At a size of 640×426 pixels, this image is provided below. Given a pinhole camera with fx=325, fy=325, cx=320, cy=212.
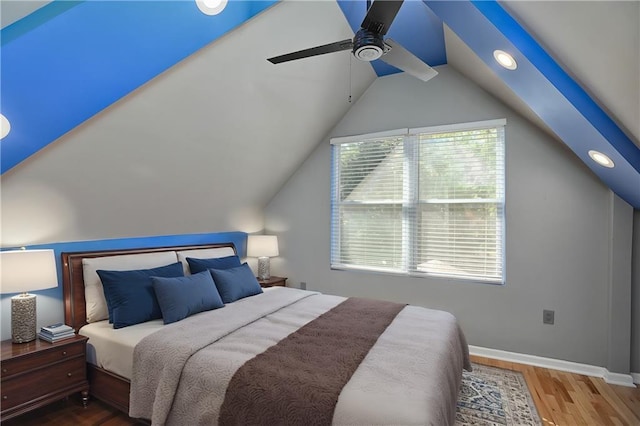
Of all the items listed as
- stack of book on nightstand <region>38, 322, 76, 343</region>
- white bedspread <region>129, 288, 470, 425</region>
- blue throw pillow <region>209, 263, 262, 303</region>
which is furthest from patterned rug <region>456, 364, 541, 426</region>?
stack of book on nightstand <region>38, 322, 76, 343</region>

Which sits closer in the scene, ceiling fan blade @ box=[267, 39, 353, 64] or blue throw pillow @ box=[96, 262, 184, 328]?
ceiling fan blade @ box=[267, 39, 353, 64]

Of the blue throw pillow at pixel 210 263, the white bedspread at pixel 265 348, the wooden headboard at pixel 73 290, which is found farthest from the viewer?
the blue throw pillow at pixel 210 263

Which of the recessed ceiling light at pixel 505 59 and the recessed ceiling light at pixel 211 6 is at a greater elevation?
the recessed ceiling light at pixel 211 6

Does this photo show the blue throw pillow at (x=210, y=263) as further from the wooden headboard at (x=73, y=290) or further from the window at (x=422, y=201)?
the window at (x=422, y=201)

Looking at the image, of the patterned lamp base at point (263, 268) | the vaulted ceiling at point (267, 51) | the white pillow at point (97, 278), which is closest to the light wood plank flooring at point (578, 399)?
the vaulted ceiling at point (267, 51)

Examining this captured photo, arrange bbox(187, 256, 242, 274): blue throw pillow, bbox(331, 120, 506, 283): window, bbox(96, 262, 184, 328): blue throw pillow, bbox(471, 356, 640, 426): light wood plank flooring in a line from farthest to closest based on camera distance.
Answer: bbox(331, 120, 506, 283): window < bbox(187, 256, 242, 274): blue throw pillow < bbox(96, 262, 184, 328): blue throw pillow < bbox(471, 356, 640, 426): light wood plank flooring

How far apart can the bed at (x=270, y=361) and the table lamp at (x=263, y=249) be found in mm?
1297

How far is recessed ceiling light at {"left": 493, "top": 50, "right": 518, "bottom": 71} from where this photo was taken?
6.51 feet

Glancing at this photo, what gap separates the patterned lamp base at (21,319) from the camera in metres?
2.17

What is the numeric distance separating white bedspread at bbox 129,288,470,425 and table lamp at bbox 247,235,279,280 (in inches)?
63.2

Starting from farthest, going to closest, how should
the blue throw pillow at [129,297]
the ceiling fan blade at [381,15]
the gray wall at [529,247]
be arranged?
the gray wall at [529,247], the blue throw pillow at [129,297], the ceiling fan blade at [381,15]

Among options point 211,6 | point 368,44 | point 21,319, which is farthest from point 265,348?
point 211,6

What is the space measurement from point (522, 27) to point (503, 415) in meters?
2.53

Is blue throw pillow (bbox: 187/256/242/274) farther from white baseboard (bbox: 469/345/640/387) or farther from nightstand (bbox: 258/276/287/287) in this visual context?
white baseboard (bbox: 469/345/640/387)
